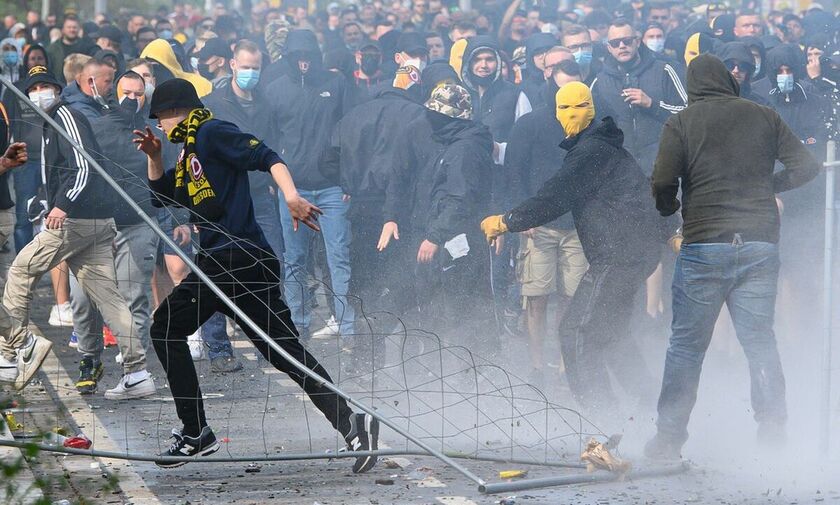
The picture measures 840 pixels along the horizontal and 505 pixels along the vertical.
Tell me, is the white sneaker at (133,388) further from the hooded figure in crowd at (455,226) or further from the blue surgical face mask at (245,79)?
the blue surgical face mask at (245,79)

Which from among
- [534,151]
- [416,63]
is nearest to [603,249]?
[534,151]

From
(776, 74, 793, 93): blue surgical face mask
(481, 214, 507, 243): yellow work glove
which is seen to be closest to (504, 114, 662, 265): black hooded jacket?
(481, 214, 507, 243): yellow work glove

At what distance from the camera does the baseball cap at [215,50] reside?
36.8ft

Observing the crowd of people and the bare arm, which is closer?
the bare arm

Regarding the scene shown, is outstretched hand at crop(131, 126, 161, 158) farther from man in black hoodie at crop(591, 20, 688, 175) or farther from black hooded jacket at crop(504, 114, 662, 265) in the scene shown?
man in black hoodie at crop(591, 20, 688, 175)

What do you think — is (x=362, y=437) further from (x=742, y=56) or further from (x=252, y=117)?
(x=742, y=56)

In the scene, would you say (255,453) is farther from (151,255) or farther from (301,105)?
(301,105)

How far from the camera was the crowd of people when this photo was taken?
6.18 metres

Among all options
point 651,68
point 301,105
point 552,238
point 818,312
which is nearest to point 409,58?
point 301,105

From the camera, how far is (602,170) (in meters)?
7.42

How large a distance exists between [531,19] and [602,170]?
24.6ft

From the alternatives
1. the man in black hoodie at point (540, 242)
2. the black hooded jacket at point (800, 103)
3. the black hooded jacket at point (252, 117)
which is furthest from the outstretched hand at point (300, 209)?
the black hooded jacket at point (800, 103)

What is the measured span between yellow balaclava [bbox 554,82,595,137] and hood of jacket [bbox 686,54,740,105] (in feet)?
5.22

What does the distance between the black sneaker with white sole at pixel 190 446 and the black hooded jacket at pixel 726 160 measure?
225 centimetres
